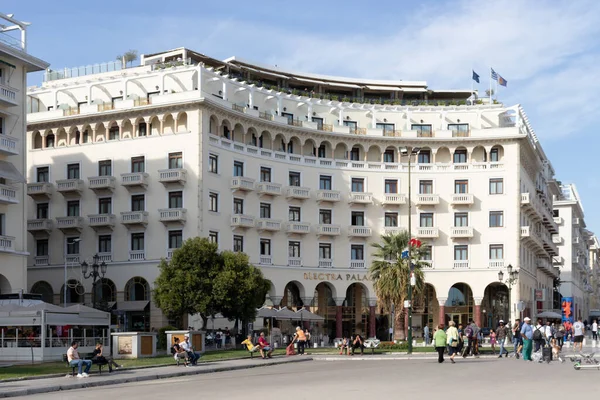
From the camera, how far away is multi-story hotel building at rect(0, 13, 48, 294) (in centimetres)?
5197

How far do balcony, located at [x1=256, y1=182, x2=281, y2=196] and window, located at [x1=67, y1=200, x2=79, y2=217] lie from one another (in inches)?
557

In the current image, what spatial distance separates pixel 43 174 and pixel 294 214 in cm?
2059

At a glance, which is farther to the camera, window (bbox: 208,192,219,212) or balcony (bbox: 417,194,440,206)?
balcony (bbox: 417,194,440,206)

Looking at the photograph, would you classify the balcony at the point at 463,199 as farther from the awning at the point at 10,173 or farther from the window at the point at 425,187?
the awning at the point at 10,173

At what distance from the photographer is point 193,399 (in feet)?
76.9

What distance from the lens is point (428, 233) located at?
7756cm

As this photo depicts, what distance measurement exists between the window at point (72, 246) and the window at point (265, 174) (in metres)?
15.5

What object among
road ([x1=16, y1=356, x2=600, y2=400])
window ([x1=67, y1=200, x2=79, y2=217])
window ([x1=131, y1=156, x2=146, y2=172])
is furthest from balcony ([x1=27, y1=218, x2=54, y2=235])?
road ([x1=16, y1=356, x2=600, y2=400])

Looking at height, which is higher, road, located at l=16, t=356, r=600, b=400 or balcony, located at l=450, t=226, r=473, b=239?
balcony, located at l=450, t=226, r=473, b=239

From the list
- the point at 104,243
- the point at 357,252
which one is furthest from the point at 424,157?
the point at 104,243

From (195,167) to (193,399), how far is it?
144 feet

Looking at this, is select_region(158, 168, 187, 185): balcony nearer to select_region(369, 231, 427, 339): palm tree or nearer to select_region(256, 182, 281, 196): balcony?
select_region(256, 182, 281, 196): balcony

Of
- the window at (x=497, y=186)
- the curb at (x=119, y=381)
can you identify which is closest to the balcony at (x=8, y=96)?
the curb at (x=119, y=381)

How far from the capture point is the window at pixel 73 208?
70.4 m
